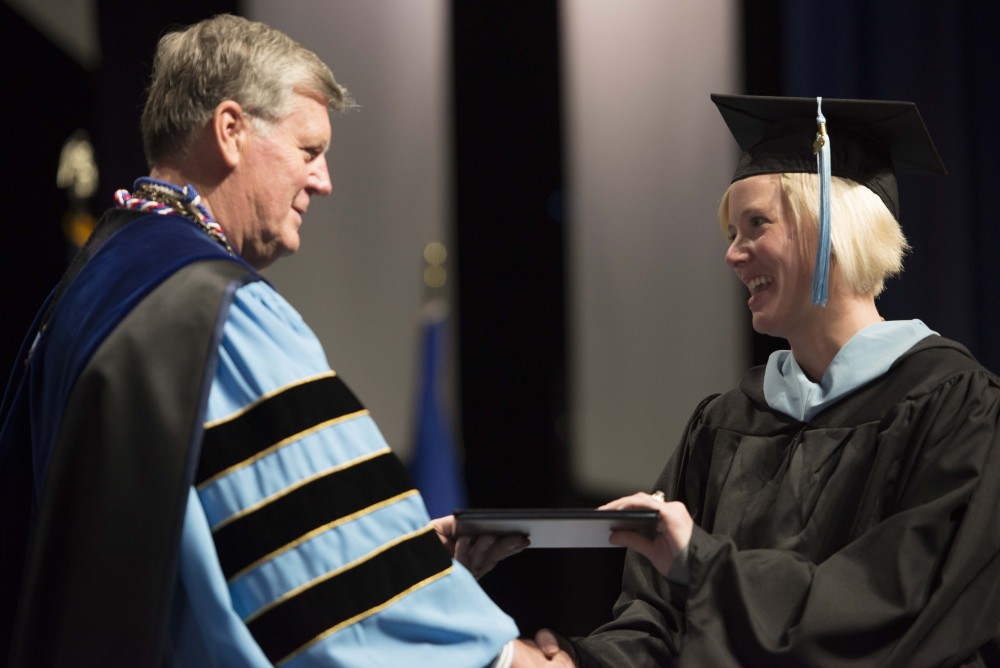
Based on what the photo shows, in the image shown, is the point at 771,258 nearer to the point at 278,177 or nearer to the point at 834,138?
the point at 834,138

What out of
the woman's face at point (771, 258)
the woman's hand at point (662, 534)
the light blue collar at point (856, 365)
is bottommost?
the woman's hand at point (662, 534)

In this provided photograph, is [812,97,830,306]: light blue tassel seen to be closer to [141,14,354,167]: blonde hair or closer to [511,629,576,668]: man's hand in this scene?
[511,629,576,668]: man's hand

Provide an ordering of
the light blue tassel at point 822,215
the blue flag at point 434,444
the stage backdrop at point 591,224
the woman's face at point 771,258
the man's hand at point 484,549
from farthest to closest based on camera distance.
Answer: the stage backdrop at point 591,224 < the blue flag at point 434,444 < the woman's face at point 771,258 < the light blue tassel at point 822,215 < the man's hand at point 484,549

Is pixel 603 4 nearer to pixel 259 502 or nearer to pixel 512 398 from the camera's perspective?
pixel 512 398

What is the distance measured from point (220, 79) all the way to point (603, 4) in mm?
3188

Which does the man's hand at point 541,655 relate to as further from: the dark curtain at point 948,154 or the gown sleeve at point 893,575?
the dark curtain at point 948,154

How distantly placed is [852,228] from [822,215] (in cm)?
9

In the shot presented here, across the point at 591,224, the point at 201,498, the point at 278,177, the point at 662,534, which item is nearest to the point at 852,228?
the point at 662,534

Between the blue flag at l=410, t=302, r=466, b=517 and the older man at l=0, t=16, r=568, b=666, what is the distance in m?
2.67

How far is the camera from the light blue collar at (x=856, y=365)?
7.72 ft

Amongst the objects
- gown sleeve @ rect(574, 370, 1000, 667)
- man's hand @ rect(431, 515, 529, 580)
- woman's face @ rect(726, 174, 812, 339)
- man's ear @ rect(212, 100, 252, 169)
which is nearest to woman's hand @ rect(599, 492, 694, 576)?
gown sleeve @ rect(574, 370, 1000, 667)

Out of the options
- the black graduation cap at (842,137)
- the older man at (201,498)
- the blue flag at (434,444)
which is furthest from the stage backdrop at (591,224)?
the older man at (201,498)

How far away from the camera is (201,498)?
1778 mm

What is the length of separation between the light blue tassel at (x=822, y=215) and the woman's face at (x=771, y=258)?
0.22ft
